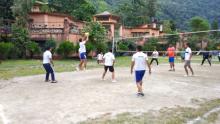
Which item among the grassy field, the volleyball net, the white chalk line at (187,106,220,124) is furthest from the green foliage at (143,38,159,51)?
the white chalk line at (187,106,220,124)

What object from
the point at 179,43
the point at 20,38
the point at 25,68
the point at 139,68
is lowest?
the point at 25,68

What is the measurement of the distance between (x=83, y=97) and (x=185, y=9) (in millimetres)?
83459

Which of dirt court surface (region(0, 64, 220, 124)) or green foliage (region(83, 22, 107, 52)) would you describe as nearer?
dirt court surface (region(0, 64, 220, 124))

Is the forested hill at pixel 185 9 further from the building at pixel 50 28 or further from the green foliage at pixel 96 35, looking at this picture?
the green foliage at pixel 96 35

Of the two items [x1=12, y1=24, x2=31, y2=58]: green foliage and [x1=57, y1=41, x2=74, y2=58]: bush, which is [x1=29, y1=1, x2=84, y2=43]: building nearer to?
[x1=57, y1=41, x2=74, y2=58]: bush

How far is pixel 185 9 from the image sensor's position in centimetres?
9281

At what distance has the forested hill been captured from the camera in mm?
89512

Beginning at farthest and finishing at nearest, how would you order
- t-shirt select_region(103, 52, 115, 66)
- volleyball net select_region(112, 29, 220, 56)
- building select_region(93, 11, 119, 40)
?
building select_region(93, 11, 119, 40) < volleyball net select_region(112, 29, 220, 56) < t-shirt select_region(103, 52, 115, 66)

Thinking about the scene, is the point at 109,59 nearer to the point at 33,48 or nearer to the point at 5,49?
the point at 5,49

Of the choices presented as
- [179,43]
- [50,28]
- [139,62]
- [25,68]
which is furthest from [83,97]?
[50,28]

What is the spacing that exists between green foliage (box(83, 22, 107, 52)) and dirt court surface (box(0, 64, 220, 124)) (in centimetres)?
2083

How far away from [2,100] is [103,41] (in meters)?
27.6

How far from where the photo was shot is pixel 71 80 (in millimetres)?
17281

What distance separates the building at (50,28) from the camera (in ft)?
124
